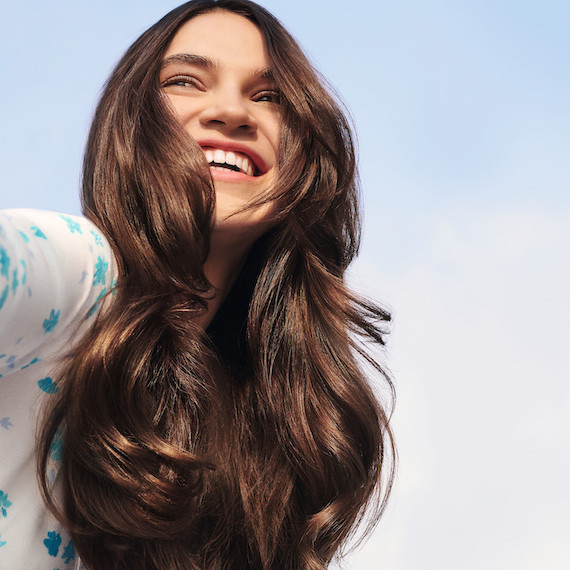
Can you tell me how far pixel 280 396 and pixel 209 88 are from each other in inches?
35.9

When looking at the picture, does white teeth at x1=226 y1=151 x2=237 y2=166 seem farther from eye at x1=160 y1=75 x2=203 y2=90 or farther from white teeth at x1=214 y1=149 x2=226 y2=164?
eye at x1=160 y1=75 x2=203 y2=90

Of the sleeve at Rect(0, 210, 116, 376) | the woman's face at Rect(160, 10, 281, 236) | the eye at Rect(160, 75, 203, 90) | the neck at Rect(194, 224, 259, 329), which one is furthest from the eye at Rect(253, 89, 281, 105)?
the sleeve at Rect(0, 210, 116, 376)

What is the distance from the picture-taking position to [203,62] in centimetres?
213

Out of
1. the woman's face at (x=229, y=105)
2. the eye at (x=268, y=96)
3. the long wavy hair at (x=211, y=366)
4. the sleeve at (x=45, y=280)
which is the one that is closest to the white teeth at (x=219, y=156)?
the woman's face at (x=229, y=105)

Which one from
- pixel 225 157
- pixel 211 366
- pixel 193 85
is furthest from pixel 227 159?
pixel 211 366

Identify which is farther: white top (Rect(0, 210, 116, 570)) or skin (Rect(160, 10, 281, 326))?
skin (Rect(160, 10, 281, 326))

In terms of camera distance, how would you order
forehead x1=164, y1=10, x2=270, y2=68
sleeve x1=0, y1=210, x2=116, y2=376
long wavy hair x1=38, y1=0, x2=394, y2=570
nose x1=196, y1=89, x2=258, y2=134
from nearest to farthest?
1. sleeve x1=0, y1=210, x2=116, y2=376
2. long wavy hair x1=38, y1=0, x2=394, y2=570
3. nose x1=196, y1=89, x2=258, y2=134
4. forehead x1=164, y1=10, x2=270, y2=68

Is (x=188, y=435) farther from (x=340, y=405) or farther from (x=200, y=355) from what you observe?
(x=340, y=405)

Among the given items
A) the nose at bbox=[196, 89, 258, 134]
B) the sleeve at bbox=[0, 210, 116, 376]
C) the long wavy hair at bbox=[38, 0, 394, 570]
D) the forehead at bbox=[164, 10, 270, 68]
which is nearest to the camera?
the sleeve at bbox=[0, 210, 116, 376]

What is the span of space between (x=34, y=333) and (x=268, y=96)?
3.74 feet

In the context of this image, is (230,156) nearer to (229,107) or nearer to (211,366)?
(229,107)

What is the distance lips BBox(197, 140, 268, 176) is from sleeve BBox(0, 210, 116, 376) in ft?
2.04

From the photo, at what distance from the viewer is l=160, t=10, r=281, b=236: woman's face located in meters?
2.06

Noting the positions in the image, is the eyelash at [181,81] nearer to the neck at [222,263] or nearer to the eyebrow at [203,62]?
the eyebrow at [203,62]
